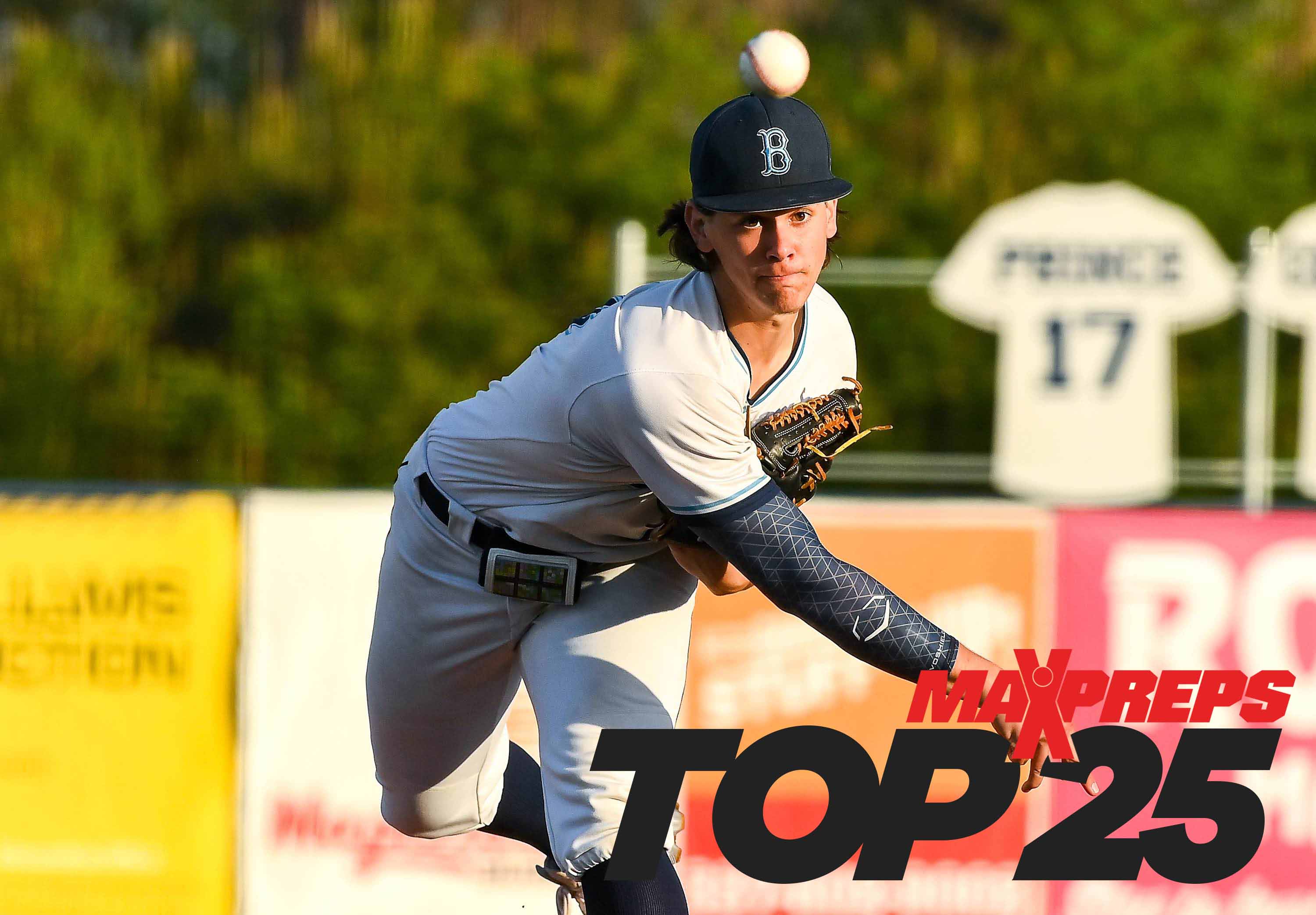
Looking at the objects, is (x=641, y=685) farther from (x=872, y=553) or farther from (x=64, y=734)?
(x=64, y=734)

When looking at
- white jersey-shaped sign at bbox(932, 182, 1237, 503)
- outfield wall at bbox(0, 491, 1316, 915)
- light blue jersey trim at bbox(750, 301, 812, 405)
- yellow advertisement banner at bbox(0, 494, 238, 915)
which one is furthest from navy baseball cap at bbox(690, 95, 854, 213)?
white jersey-shaped sign at bbox(932, 182, 1237, 503)

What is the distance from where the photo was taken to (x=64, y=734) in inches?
235

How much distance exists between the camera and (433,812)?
409 cm

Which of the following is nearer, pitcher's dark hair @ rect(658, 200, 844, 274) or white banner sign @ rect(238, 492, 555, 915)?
pitcher's dark hair @ rect(658, 200, 844, 274)

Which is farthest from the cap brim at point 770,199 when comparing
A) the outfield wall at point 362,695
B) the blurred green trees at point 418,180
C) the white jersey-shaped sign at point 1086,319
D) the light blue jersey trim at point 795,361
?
the blurred green trees at point 418,180

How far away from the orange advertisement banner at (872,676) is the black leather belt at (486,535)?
221 cm

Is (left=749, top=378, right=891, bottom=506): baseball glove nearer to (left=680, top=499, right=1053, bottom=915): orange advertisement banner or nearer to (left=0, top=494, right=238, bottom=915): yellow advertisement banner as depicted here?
(left=680, top=499, right=1053, bottom=915): orange advertisement banner

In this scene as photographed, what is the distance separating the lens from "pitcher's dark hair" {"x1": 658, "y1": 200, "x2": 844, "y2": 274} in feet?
11.1

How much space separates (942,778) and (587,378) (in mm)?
3048

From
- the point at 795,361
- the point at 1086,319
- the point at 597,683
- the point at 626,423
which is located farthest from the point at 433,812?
the point at 1086,319

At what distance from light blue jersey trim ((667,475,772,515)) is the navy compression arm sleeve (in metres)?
0.02

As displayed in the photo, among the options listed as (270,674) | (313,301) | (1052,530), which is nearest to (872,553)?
(1052,530)

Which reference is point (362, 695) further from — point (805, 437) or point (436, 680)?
point (805, 437)

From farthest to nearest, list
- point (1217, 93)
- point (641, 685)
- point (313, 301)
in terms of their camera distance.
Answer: point (1217, 93) → point (313, 301) → point (641, 685)
